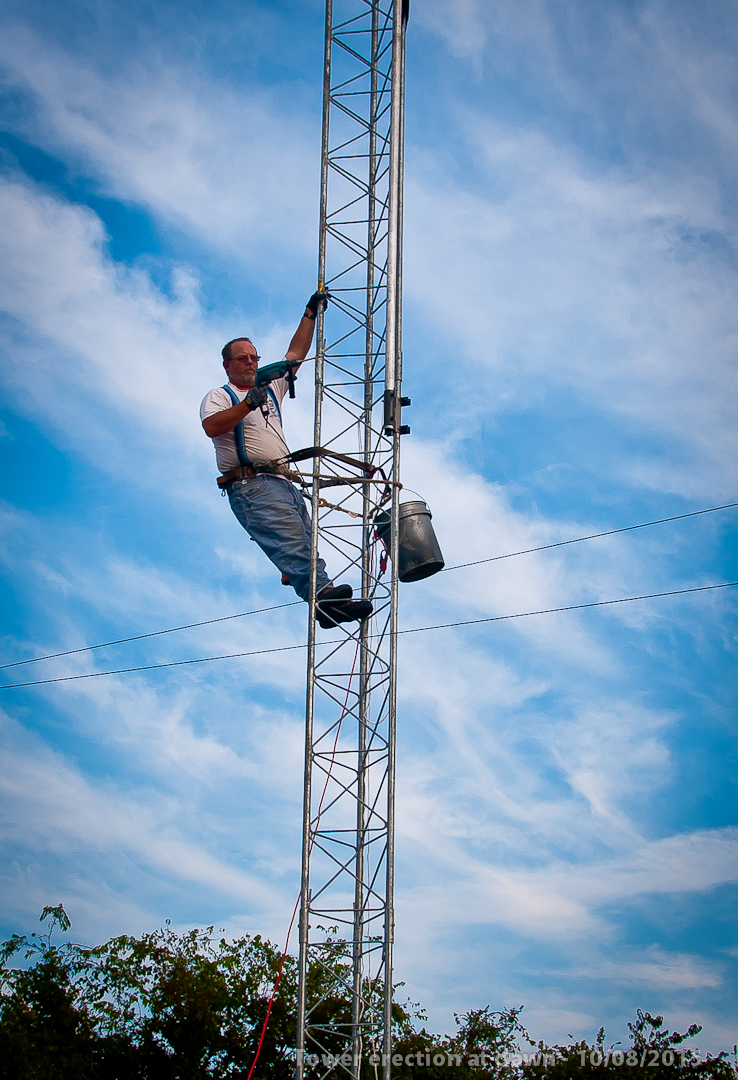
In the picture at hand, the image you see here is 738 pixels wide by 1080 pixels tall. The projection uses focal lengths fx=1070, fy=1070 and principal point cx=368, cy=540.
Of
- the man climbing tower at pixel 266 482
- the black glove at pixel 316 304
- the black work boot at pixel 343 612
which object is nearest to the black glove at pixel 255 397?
the man climbing tower at pixel 266 482

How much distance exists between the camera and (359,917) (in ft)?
21.6

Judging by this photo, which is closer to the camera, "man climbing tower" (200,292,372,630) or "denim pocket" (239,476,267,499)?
"man climbing tower" (200,292,372,630)

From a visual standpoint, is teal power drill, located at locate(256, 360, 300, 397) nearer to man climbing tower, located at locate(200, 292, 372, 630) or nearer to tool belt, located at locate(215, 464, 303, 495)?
man climbing tower, located at locate(200, 292, 372, 630)

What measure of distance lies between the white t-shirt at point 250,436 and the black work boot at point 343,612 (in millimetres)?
1072

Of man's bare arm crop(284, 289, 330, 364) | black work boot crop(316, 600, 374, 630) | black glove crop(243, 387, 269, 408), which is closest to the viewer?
black glove crop(243, 387, 269, 408)

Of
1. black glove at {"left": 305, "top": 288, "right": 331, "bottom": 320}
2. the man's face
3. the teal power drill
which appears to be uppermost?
black glove at {"left": 305, "top": 288, "right": 331, "bottom": 320}

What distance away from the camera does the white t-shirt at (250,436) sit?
7.05m

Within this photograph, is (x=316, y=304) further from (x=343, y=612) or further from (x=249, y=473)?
(x=343, y=612)

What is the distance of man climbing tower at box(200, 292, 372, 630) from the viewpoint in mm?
6875

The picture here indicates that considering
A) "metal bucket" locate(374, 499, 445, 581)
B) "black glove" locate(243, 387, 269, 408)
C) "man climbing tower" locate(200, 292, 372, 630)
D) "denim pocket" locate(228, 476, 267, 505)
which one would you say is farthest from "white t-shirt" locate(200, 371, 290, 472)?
"metal bucket" locate(374, 499, 445, 581)

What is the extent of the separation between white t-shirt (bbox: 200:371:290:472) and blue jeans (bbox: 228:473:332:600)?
0.50ft

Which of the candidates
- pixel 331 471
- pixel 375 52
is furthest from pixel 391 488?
pixel 375 52

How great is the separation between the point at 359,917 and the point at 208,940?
20.7 ft

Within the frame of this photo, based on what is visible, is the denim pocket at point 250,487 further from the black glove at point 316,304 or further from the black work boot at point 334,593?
the black glove at point 316,304
